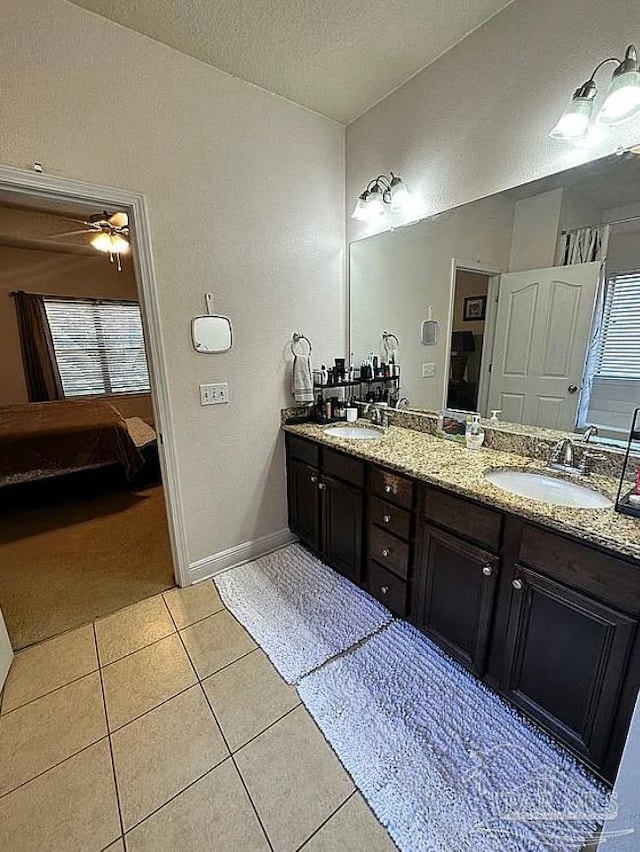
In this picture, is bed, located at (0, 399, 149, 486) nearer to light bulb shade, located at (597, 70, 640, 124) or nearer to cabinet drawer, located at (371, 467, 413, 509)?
cabinet drawer, located at (371, 467, 413, 509)

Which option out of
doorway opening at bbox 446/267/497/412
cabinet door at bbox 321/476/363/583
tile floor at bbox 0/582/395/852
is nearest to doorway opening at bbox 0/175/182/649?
tile floor at bbox 0/582/395/852

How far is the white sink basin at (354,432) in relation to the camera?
232 centimetres

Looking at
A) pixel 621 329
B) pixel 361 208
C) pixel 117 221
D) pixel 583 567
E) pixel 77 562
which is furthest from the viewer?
pixel 117 221

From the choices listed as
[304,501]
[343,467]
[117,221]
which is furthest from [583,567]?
[117,221]

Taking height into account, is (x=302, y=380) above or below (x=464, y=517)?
above

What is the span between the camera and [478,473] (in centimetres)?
158

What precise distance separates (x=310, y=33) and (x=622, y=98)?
132 cm

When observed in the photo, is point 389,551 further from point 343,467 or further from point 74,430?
point 74,430

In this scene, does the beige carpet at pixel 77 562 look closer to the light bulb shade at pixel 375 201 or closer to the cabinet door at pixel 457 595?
the cabinet door at pixel 457 595

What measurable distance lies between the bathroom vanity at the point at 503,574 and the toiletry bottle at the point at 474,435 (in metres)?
0.05

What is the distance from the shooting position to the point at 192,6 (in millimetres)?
1526

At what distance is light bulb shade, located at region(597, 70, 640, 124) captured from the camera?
1196mm

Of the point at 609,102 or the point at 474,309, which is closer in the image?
the point at 609,102

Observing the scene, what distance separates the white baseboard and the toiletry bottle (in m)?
1.42
